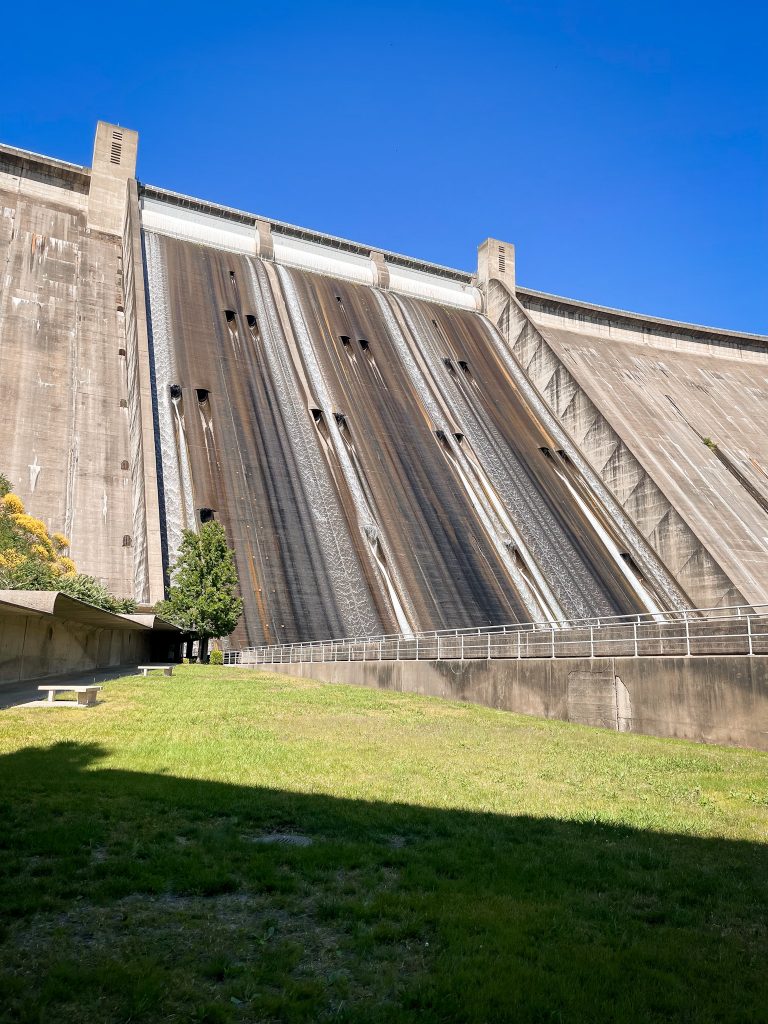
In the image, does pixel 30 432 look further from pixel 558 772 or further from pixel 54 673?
pixel 558 772

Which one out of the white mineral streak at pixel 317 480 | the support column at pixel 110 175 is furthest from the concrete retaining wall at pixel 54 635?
the support column at pixel 110 175

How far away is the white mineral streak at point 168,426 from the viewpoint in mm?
35031

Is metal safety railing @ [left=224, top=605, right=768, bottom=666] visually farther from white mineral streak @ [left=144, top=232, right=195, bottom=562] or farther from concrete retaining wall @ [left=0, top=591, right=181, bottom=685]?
white mineral streak @ [left=144, top=232, right=195, bottom=562]

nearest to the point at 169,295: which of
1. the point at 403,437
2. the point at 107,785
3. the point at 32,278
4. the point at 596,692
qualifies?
the point at 32,278

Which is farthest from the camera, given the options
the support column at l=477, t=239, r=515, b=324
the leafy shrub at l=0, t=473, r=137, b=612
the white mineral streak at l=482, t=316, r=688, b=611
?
the support column at l=477, t=239, r=515, b=324

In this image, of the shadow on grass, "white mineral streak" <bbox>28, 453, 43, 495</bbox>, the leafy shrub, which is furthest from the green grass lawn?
"white mineral streak" <bbox>28, 453, 43, 495</bbox>

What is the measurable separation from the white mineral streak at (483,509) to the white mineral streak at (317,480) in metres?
6.97

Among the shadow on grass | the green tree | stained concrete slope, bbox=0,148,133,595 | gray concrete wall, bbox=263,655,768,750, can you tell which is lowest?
the shadow on grass

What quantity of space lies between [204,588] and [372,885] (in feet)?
89.3

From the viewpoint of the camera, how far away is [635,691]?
14094 millimetres

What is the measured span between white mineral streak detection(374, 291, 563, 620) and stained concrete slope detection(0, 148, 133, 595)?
1793cm

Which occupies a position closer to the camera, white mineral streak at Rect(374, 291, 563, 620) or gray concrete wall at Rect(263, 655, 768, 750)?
gray concrete wall at Rect(263, 655, 768, 750)

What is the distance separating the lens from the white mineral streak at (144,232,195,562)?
3503 cm

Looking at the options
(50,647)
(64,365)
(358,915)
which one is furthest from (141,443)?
(358,915)
